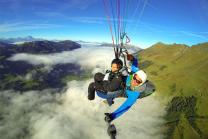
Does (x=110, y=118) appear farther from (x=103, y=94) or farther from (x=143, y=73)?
(x=143, y=73)

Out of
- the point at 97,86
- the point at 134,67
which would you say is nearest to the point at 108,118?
the point at 97,86

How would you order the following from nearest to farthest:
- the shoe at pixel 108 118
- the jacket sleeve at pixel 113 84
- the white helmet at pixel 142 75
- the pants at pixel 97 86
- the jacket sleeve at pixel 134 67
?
the shoe at pixel 108 118 < the jacket sleeve at pixel 113 84 < the white helmet at pixel 142 75 < the pants at pixel 97 86 < the jacket sleeve at pixel 134 67

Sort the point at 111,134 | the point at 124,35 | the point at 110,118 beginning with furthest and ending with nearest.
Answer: the point at 124,35 → the point at 110,118 → the point at 111,134

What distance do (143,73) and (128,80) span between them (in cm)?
77

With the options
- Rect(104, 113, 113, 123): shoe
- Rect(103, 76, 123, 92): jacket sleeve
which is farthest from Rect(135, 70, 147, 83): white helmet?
Rect(104, 113, 113, 123): shoe

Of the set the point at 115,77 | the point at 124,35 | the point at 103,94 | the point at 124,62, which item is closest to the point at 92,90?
the point at 103,94

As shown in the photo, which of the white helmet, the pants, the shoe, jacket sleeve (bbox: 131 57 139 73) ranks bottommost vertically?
the shoe

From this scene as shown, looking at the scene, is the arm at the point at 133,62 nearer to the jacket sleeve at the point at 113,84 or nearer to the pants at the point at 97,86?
the jacket sleeve at the point at 113,84

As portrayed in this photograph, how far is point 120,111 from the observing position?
10.1 metres

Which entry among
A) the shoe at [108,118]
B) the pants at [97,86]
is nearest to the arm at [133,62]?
the pants at [97,86]

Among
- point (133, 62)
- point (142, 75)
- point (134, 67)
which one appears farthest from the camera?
point (133, 62)

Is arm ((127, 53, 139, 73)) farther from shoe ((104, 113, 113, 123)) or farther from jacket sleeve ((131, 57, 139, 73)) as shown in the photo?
shoe ((104, 113, 113, 123))

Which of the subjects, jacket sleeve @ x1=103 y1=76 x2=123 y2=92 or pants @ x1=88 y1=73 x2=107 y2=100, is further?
pants @ x1=88 y1=73 x2=107 y2=100

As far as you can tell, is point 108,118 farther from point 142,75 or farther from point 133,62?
point 133,62
